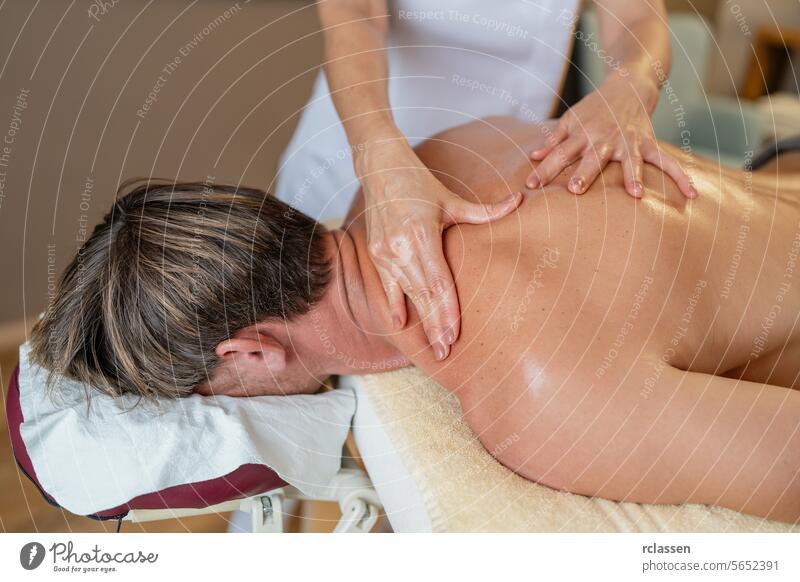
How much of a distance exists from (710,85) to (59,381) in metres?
2.16

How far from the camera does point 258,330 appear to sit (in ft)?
2.69

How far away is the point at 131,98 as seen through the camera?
3.86ft

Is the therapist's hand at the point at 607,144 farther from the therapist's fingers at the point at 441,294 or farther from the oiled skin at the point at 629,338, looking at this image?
the therapist's fingers at the point at 441,294

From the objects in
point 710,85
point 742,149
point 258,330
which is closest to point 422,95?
point 258,330

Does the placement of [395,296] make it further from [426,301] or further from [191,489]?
[191,489]

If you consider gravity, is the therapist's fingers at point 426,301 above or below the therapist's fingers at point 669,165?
below

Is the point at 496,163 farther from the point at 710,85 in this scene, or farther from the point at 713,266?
the point at 710,85

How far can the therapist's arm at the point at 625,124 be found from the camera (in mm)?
807

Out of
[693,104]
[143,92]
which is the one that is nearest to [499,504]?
[143,92]

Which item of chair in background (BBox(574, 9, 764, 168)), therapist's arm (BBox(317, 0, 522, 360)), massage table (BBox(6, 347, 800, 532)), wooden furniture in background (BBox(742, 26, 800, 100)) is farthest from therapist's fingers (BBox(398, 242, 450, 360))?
wooden furniture in background (BBox(742, 26, 800, 100))

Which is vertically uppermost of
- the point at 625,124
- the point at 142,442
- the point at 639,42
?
the point at 639,42

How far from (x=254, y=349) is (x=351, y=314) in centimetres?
13

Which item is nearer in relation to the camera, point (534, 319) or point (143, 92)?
point (534, 319)

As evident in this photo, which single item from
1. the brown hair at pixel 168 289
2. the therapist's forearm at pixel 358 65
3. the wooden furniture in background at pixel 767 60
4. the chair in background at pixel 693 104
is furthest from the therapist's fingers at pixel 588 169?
the wooden furniture in background at pixel 767 60
